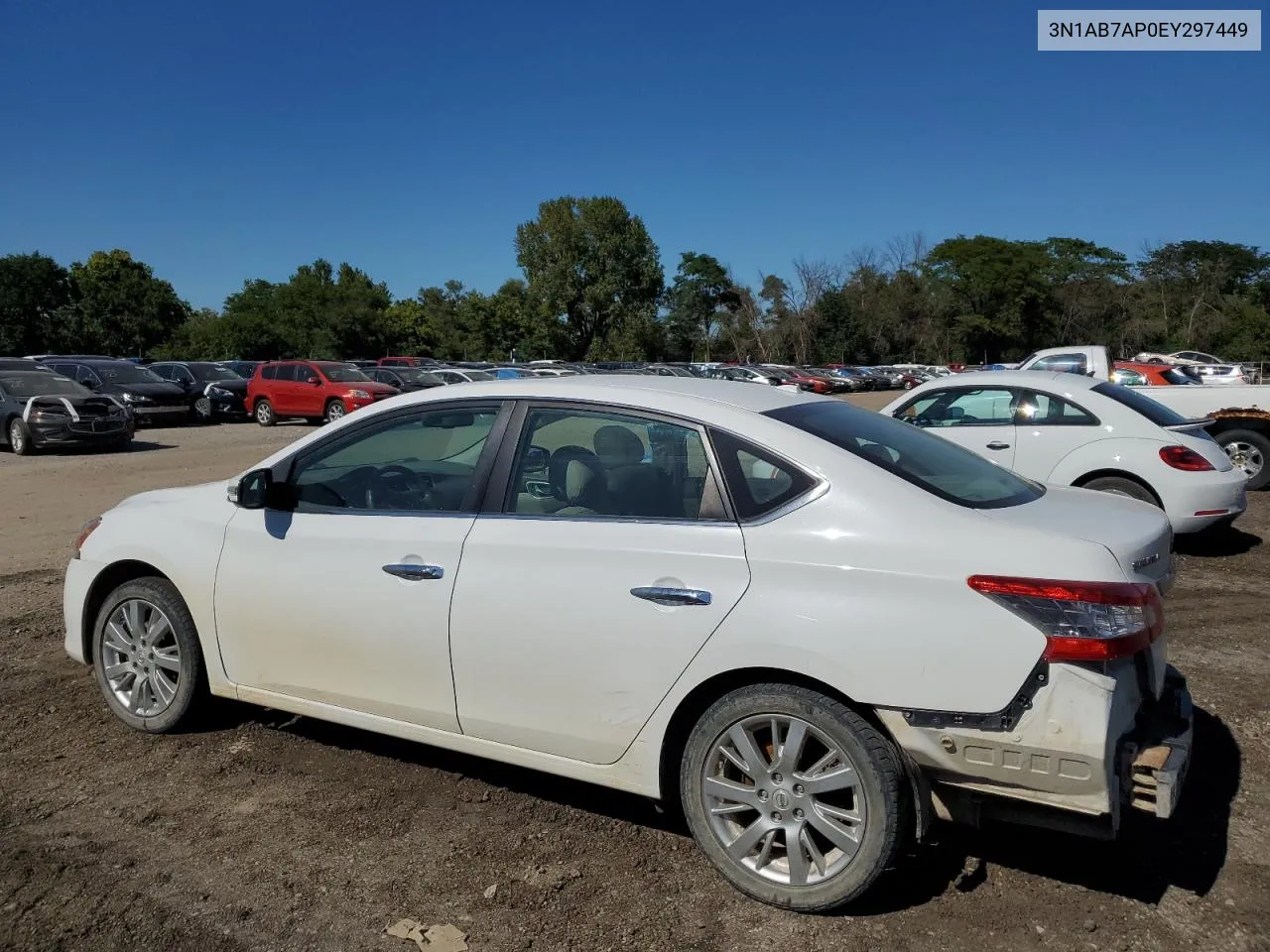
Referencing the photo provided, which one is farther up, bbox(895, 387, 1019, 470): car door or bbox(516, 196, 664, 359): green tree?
bbox(516, 196, 664, 359): green tree

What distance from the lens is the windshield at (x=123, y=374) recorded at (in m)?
23.9

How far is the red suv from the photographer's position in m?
24.7

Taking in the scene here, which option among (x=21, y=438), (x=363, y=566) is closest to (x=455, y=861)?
(x=363, y=566)

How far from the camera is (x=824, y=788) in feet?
9.61

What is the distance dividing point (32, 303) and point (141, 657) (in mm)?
68764

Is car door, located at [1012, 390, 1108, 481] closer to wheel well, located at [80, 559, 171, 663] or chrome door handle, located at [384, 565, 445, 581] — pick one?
chrome door handle, located at [384, 565, 445, 581]

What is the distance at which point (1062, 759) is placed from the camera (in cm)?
266

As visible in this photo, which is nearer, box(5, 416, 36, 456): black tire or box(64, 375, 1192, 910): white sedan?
box(64, 375, 1192, 910): white sedan

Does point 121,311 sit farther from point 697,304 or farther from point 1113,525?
point 1113,525

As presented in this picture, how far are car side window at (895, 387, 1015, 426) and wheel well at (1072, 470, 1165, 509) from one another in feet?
2.55

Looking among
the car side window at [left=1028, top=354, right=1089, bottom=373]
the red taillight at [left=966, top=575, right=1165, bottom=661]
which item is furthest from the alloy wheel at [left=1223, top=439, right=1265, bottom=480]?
the red taillight at [left=966, top=575, right=1165, bottom=661]

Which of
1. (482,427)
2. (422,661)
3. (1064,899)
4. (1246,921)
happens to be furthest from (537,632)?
(1246,921)

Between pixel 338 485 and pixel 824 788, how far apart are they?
2.34m

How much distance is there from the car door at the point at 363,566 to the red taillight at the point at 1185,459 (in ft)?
20.0
